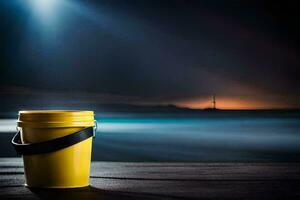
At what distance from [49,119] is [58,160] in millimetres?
436

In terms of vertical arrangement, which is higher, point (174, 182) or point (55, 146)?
point (55, 146)

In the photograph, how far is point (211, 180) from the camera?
25.8ft

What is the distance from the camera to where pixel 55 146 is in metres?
6.99

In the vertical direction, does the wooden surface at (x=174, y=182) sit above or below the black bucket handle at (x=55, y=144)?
below


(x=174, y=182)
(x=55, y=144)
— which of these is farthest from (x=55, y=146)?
(x=174, y=182)

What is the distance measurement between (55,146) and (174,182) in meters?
1.49

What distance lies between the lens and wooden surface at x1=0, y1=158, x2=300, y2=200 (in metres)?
6.62

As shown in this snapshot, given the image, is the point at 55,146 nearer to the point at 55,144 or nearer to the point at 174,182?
the point at 55,144

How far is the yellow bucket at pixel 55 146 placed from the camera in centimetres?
702

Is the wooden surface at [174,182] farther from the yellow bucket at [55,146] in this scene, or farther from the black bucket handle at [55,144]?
the black bucket handle at [55,144]

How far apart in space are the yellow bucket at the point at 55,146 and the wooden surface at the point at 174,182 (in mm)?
181

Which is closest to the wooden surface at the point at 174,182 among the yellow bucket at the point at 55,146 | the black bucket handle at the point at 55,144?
the yellow bucket at the point at 55,146

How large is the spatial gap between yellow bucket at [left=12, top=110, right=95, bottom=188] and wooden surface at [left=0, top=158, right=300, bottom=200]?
7.1 inches

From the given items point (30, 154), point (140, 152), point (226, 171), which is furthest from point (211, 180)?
point (140, 152)
